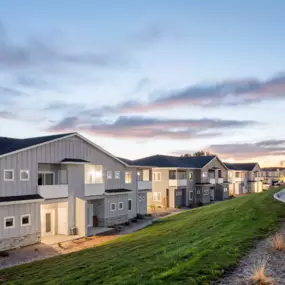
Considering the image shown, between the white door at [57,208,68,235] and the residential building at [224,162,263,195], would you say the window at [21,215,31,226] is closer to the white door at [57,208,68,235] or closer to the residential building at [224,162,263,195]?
the white door at [57,208,68,235]

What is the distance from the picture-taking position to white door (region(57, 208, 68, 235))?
2773cm

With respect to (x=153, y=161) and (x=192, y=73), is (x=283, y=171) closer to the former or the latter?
(x=153, y=161)

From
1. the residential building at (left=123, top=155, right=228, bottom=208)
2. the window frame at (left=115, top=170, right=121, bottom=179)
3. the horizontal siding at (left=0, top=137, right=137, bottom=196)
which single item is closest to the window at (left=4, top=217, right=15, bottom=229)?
the horizontal siding at (left=0, top=137, right=137, bottom=196)

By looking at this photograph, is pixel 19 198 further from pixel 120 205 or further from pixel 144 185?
pixel 144 185

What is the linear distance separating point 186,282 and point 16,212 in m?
18.1

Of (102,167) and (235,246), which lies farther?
(102,167)

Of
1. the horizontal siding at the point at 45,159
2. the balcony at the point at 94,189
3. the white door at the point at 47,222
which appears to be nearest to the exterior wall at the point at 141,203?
the horizontal siding at the point at 45,159

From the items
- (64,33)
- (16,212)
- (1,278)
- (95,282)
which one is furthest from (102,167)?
(95,282)

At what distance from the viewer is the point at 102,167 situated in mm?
32781

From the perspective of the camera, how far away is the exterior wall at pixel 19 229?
22172mm

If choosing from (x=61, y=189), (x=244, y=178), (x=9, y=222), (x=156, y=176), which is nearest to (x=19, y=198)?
(x=9, y=222)

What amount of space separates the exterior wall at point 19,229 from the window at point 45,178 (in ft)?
10.5

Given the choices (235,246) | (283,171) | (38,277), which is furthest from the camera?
(283,171)

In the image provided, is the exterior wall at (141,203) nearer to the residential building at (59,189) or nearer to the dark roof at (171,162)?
the residential building at (59,189)
